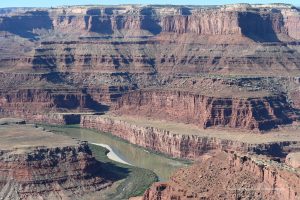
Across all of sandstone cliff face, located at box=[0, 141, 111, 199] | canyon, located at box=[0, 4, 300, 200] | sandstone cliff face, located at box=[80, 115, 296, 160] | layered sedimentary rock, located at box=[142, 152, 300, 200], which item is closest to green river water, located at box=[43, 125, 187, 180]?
sandstone cliff face, located at box=[80, 115, 296, 160]

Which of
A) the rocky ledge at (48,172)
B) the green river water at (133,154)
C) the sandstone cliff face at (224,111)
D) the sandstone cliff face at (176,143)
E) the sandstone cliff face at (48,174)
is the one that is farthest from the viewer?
the sandstone cliff face at (224,111)

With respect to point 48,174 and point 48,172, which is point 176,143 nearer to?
point 48,172

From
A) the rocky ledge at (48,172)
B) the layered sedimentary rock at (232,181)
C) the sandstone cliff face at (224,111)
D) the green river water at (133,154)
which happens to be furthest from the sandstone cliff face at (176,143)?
→ the layered sedimentary rock at (232,181)

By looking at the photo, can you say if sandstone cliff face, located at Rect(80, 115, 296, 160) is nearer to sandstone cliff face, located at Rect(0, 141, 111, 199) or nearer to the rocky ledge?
the rocky ledge

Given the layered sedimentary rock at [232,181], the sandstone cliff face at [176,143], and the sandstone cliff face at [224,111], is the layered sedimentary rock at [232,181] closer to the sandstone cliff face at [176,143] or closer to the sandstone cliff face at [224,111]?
the sandstone cliff face at [176,143]

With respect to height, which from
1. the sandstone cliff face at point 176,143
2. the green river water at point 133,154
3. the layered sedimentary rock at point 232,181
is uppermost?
the layered sedimentary rock at point 232,181

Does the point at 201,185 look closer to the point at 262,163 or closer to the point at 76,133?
the point at 262,163

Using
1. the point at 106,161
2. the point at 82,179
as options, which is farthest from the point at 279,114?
the point at 82,179

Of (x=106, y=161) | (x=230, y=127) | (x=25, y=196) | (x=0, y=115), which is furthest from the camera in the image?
(x=0, y=115)
